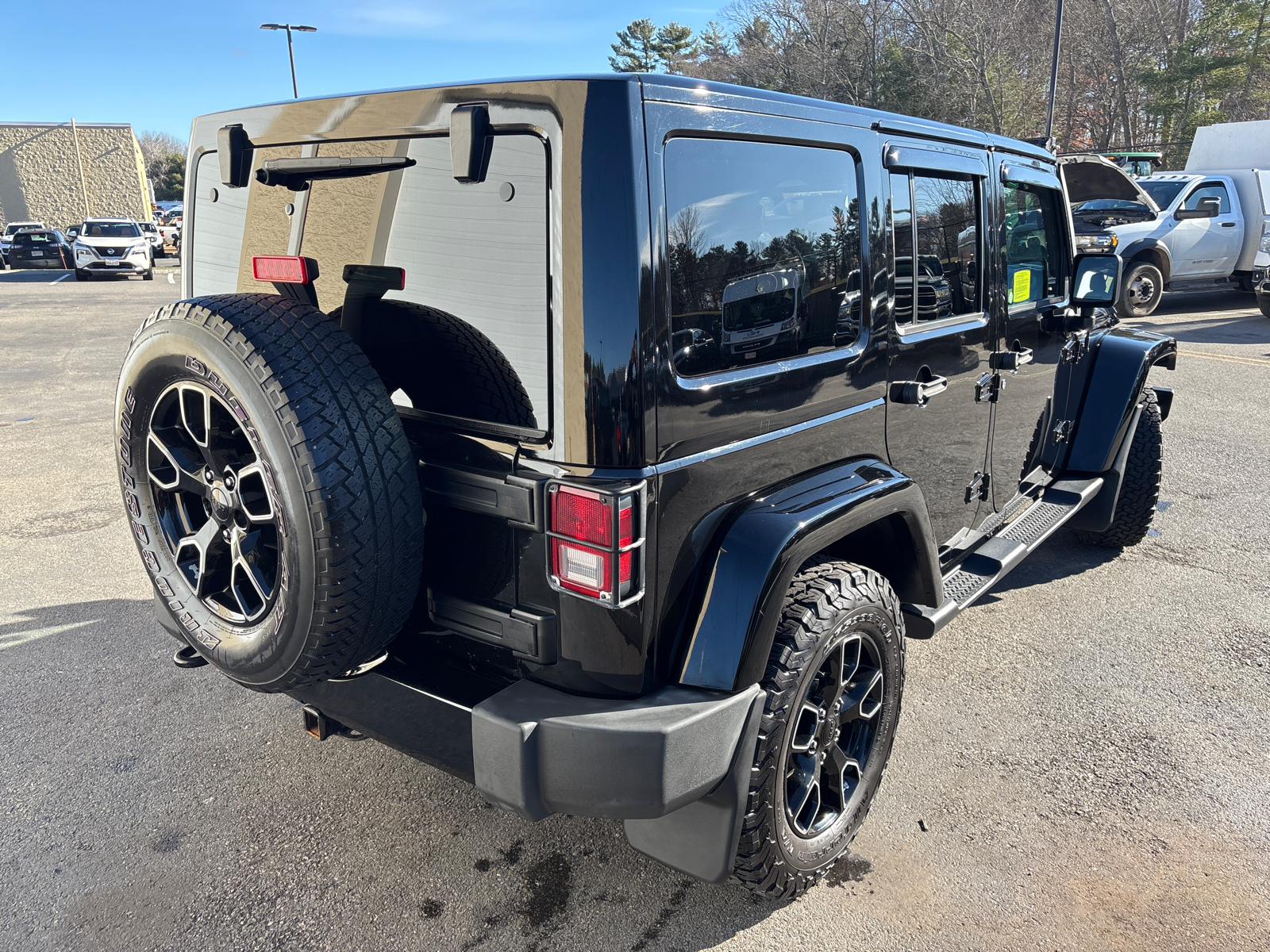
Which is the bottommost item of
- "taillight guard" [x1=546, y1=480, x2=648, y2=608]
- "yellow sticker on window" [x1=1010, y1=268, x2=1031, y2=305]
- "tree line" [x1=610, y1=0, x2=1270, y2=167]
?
"taillight guard" [x1=546, y1=480, x2=648, y2=608]

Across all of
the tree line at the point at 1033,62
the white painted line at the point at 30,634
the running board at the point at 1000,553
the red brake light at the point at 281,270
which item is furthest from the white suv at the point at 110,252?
the running board at the point at 1000,553

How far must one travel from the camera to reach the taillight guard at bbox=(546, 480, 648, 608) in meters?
1.91

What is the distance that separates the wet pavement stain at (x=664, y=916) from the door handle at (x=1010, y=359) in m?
2.20

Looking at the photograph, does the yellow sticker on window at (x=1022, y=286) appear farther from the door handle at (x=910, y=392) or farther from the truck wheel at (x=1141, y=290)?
the truck wheel at (x=1141, y=290)

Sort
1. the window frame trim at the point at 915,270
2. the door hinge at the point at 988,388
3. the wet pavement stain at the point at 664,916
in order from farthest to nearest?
the door hinge at the point at 988,388 < the window frame trim at the point at 915,270 < the wet pavement stain at the point at 664,916

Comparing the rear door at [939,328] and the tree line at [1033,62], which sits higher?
the tree line at [1033,62]

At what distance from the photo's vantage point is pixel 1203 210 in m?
13.5

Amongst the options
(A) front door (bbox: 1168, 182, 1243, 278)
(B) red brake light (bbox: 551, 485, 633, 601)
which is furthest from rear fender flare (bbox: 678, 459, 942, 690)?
(A) front door (bbox: 1168, 182, 1243, 278)

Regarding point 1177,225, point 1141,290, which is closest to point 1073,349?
point 1141,290

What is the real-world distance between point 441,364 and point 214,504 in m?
0.67

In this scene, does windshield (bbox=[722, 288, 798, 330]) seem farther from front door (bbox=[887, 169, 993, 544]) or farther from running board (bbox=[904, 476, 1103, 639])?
running board (bbox=[904, 476, 1103, 639])

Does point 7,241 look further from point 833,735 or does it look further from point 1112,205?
point 833,735

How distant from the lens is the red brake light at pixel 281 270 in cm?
225

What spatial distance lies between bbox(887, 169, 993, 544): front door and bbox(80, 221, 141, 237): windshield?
28.1 metres
